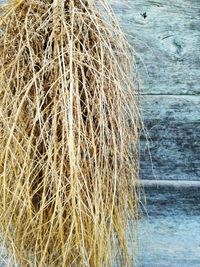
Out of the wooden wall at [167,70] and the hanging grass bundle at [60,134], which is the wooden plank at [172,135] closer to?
the wooden wall at [167,70]

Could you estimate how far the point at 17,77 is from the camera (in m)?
0.76

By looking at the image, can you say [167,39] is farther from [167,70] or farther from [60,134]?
[60,134]

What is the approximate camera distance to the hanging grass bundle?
73cm

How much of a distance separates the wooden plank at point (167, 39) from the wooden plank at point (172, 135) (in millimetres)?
30

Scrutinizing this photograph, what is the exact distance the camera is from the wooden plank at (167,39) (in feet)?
3.51

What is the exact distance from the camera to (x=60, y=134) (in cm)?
78

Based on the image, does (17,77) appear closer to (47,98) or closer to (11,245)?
(47,98)

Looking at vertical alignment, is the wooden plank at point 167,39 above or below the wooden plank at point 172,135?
above

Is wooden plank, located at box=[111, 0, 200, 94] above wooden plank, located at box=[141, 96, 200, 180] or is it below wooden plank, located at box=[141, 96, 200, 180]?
above

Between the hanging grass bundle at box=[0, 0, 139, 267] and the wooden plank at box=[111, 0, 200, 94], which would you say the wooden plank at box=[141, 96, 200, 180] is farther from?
the hanging grass bundle at box=[0, 0, 139, 267]

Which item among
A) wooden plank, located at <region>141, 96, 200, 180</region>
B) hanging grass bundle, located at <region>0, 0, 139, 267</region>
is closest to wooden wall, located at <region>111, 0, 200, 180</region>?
wooden plank, located at <region>141, 96, 200, 180</region>

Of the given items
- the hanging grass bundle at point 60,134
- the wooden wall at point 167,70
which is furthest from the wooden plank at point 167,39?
the hanging grass bundle at point 60,134

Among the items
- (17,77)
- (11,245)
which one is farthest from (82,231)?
(17,77)

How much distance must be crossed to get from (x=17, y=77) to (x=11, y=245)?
0.94 ft
